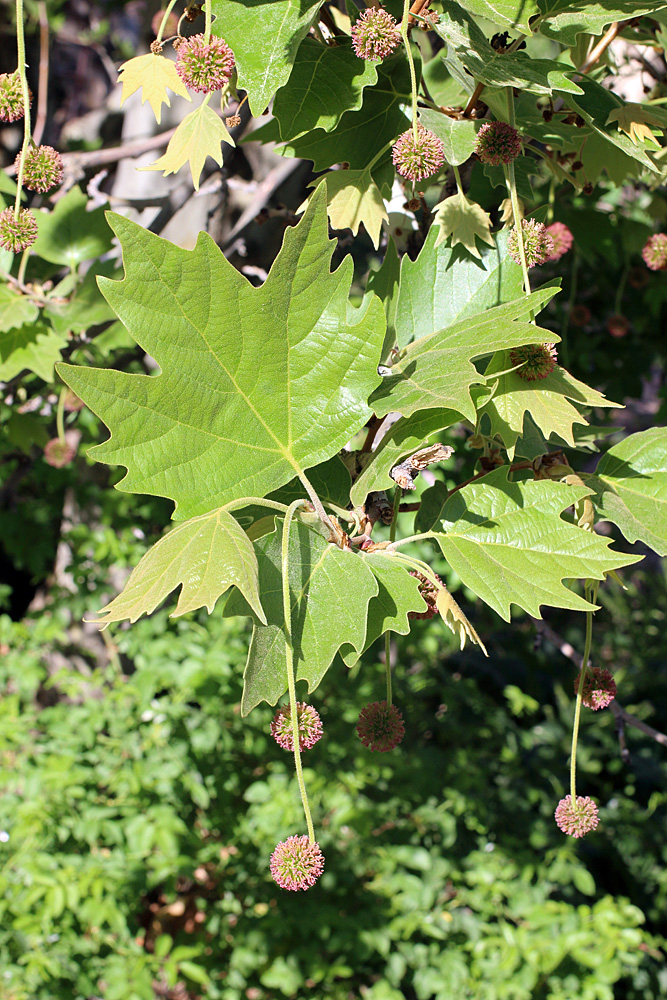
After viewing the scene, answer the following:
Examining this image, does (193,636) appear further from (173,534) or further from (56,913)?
(173,534)

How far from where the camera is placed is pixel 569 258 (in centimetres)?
220

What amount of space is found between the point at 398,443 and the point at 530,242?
0.30 metres

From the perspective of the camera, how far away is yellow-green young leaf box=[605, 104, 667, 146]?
3.13ft

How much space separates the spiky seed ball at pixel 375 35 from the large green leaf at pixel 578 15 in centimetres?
17

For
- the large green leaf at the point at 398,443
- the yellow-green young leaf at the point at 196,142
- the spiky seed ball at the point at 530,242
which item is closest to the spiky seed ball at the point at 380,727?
the large green leaf at the point at 398,443

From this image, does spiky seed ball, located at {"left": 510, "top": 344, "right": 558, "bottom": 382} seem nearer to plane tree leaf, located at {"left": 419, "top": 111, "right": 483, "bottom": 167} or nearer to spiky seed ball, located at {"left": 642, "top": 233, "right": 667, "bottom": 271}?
plane tree leaf, located at {"left": 419, "top": 111, "right": 483, "bottom": 167}

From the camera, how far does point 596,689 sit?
3.04 feet

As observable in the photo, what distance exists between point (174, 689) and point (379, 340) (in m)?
1.89

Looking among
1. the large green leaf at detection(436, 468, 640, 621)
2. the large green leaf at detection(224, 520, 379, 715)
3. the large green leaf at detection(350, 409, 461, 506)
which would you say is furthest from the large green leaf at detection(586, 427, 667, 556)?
the large green leaf at detection(224, 520, 379, 715)

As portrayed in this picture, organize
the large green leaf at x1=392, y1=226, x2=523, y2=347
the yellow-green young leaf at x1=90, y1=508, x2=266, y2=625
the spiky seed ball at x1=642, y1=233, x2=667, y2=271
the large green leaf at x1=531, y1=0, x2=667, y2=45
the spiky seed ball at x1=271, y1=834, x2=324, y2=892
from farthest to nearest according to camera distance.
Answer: the spiky seed ball at x1=642, y1=233, x2=667, y2=271 < the large green leaf at x1=392, y1=226, x2=523, y2=347 < the large green leaf at x1=531, y1=0, x2=667, y2=45 < the spiky seed ball at x1=271, y1=834, x2=324, y2=892 < the yellow-green young leaf at x1=90, y1=508, x2=266, y2=625

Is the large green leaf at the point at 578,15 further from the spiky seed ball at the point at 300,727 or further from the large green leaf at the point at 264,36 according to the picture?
the spiky seed ball at the point at 300,727

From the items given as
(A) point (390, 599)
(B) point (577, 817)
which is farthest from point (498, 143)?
(B) point (577, 817)

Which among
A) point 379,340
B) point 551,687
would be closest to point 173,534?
point 379,340

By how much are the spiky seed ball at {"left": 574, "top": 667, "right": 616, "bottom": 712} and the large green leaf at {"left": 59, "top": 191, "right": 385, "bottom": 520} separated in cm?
44
